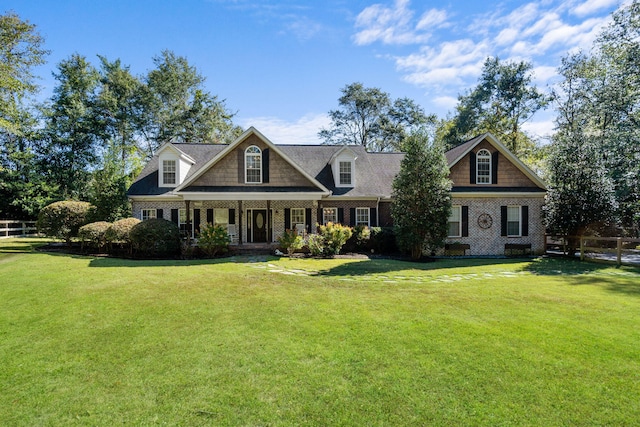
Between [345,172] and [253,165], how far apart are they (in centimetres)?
548

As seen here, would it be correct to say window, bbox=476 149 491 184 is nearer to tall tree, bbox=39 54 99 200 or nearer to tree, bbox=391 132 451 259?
tree, bbox=391 132 451 259

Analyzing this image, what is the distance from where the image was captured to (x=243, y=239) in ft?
62.6

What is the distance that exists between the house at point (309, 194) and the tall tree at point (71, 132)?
1543 centimetres

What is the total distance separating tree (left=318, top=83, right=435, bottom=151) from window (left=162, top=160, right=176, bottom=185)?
25804mm

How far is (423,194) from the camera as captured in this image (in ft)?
48.4

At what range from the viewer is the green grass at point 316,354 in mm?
3389

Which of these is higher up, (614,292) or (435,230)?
(435,230)

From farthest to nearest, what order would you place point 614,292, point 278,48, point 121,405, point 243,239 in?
point 243,239
point 278,48
point 614,292
point 121,405

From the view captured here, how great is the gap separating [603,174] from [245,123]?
1398 inches

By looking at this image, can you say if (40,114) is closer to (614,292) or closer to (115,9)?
(115,9)

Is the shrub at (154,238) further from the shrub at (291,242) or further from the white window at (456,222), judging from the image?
the white window at (456,222)

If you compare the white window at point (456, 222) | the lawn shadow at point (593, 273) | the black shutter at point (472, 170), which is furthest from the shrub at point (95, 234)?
the black shutter at point (472, 170)

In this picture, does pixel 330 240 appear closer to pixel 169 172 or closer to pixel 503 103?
pixel 169 172

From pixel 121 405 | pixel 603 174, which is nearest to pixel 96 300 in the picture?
pixel 121 405
